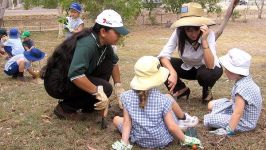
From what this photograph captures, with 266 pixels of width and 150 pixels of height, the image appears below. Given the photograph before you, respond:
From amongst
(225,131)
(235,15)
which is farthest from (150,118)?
(235,15)

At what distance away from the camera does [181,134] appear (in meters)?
3.27

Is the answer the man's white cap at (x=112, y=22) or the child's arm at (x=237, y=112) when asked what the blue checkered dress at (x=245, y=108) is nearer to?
the child's arm at (x=237, y=112)

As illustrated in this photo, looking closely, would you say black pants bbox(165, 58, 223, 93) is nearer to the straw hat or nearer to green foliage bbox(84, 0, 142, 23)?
the straw hat

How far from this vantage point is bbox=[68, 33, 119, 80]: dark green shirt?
3484 mm

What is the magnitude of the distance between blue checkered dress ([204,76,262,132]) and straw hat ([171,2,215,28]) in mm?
839

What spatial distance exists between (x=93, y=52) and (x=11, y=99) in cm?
194

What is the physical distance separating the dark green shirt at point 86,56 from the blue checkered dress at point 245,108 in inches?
45.7

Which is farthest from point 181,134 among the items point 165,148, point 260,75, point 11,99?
point 260,75

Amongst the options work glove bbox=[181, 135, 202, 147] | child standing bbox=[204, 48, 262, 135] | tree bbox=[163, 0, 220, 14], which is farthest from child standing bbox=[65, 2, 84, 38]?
A: tree bbox=[163, 0, 220, 14]

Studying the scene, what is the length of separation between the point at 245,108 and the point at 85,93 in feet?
4.81

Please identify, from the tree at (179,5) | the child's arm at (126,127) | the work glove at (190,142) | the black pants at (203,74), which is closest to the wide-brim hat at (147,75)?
the child's arm at (126,127)

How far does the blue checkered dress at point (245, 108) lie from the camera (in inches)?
139

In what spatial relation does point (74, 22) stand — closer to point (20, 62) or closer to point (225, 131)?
point (20, 62)

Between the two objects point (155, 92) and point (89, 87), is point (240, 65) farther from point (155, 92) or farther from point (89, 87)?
point (89, 87)
